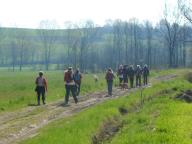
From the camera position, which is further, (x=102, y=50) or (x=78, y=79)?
(x=102, y=50)

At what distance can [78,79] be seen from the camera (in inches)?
1188

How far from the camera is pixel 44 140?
13.8 m

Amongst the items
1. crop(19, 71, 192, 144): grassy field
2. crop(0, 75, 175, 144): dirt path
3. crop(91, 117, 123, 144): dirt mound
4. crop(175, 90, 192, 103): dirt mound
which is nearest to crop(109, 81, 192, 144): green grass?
crop(19, 71, 192, 144): grassy field

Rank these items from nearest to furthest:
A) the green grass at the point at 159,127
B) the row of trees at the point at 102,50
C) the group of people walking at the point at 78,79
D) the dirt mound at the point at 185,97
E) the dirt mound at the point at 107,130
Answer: the green grass at the point at 159,127 < the dirt mound at the point at 107,130 < the dirt mound at the point at 185,97 < the group of people walking at the point at 78,79 < the row of trees at the point at 102,50

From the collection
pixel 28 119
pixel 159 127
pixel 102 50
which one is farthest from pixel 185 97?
pixel 102 50

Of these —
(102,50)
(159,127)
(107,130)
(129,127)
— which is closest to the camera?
(159,127)

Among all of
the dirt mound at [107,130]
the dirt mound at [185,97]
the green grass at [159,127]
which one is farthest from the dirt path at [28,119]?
the dirt mound at [185,97]

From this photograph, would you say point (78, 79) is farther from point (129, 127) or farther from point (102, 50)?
point (102, 50)

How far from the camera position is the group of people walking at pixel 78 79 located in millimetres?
25625

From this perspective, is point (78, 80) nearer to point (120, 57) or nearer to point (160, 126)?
point (160, 126)

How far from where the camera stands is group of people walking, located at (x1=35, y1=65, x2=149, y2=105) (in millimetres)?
25625

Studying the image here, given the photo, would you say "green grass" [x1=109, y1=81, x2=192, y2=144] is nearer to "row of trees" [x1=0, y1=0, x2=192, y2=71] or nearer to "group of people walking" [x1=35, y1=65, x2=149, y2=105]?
"group of people walking" [x1=35, y1=65, x2=149, y2=105]

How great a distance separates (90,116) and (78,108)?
478cm

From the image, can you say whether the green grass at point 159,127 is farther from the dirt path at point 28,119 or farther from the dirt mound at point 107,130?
the dirt path at point 28,119
